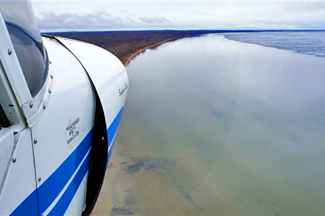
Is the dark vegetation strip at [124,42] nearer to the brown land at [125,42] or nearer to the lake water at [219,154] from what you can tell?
the brown land at [125,42]

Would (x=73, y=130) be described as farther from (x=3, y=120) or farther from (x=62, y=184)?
(x=3, y=120)

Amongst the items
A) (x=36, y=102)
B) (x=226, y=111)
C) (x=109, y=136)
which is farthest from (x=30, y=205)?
(x=226, y=111)

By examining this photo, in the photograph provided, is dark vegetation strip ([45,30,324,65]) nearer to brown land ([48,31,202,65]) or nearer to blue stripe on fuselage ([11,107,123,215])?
brown land ([48,31,202,65])

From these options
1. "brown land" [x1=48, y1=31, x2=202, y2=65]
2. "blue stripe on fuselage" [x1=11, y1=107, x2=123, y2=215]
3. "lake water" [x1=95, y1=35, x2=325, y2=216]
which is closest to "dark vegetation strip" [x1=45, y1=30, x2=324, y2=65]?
"brown land" [x1=48, y1=31, x2=202, y2=65]

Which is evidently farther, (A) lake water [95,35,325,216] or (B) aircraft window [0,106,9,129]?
(A) lake water [95,35,325,216]

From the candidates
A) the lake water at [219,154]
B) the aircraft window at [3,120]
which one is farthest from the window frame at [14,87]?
the lake water at [219,154]

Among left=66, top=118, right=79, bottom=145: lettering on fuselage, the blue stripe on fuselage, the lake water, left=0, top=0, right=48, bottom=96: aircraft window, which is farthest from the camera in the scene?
the lake water
